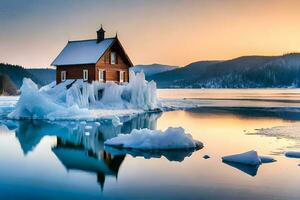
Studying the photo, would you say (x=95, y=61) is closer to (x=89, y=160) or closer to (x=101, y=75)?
(x=101, y=75)

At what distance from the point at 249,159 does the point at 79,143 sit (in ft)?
31.0

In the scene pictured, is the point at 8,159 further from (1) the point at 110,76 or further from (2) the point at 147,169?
(1) the point at 110,76

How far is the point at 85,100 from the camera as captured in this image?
39.0 m

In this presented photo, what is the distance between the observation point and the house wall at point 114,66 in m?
43.4

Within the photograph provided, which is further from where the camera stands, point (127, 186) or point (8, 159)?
point (8, 159)

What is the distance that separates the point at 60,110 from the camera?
Result: 33844mm

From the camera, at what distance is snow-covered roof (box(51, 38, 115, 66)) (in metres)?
43.2

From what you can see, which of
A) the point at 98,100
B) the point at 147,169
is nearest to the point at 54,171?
the point at 147,169

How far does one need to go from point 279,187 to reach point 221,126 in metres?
16.7

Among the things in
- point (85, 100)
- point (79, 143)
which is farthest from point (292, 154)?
point (85, 100)

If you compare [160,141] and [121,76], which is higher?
[121,76]

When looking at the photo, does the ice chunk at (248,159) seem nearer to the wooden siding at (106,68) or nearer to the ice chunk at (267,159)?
the ice chunk at (267,159)

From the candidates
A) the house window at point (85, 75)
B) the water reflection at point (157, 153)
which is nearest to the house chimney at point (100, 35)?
the house window at point (85, 75)

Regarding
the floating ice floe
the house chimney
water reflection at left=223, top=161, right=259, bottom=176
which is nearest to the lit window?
the house chimney
